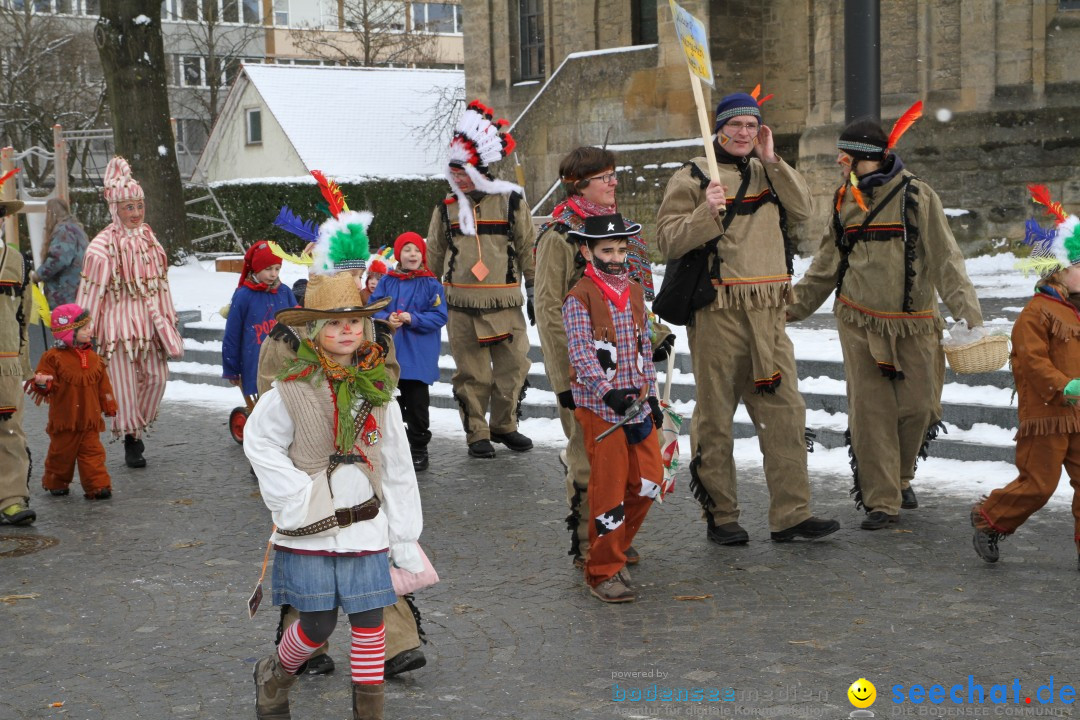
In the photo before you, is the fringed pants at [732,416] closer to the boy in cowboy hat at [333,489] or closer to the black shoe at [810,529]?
the black shoe at [810,529]

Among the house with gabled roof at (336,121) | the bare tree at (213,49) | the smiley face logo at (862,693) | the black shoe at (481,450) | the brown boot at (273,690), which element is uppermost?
the bare tree at (213,49)

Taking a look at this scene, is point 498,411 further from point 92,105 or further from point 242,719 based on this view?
point 92,105

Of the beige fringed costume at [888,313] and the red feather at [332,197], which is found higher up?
the red feather at [332,197]

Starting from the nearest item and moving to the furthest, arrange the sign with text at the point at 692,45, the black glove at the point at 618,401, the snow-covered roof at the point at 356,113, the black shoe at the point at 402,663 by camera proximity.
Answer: the black shoe at the point at 402,663, the black glove at the point at 618,401, the sign with text at the point at 692,45, the snow-covered roof at the point at 356,113

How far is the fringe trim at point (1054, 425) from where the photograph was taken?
6152 mm

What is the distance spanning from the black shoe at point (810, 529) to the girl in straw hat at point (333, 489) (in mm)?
2839

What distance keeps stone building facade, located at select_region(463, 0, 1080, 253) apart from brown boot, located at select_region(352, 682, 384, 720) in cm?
1004

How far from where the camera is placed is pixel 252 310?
9531mm

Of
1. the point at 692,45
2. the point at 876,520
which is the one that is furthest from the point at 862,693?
the point at 692,45

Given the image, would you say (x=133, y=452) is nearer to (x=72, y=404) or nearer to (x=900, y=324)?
(x=72, y=404)

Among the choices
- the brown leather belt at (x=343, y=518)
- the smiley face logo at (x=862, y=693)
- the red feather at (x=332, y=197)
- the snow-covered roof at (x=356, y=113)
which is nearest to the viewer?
the brown leather belt at (x=343, y=518)

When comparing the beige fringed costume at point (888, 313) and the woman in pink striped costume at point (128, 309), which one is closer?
the beige fringed costume at point (888, 313)

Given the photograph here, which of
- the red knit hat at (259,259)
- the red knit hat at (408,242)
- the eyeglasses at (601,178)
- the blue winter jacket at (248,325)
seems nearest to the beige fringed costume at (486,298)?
the red knit hat at (408,242)

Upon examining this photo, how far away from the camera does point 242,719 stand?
480cm
